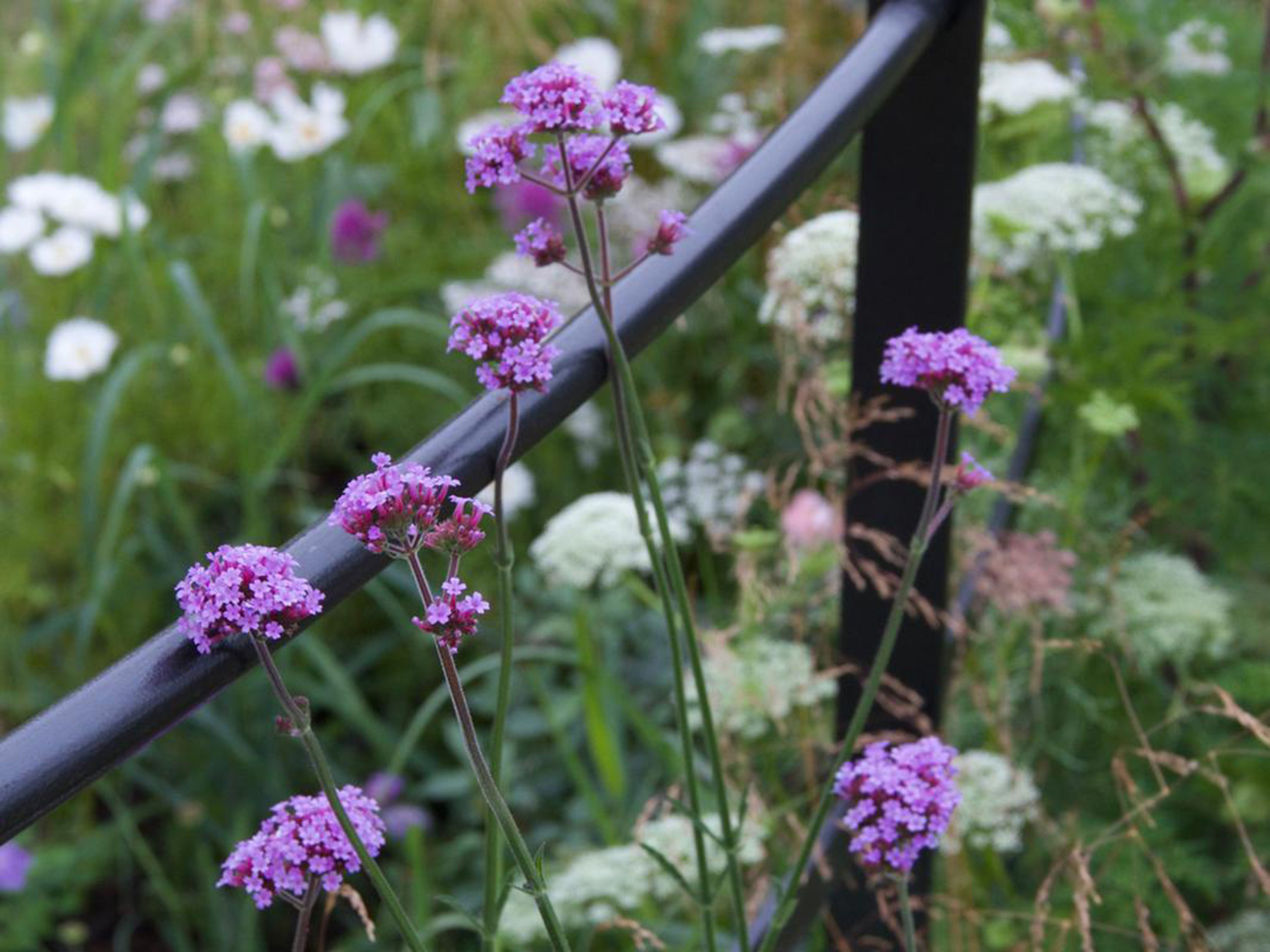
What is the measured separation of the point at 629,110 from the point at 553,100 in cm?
3

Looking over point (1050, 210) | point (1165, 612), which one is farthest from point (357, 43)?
point (1165, 612)

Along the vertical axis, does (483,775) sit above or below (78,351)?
below

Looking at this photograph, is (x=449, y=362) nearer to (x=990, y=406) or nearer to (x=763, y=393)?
(x=763, y=393)

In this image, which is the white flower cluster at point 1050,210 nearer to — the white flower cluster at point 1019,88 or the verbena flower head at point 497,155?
the white flower cluster at point 1019,88

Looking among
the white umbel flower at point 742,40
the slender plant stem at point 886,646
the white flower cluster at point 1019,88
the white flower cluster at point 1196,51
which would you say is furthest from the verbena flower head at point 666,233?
the white umbel flower at point 742,40

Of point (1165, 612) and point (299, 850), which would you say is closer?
point (299, 850)

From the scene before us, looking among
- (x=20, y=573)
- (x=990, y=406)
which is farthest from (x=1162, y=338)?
(x=20, y=573)

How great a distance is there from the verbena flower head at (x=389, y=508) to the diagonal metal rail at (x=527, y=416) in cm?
2

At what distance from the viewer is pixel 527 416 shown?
63 centimetres

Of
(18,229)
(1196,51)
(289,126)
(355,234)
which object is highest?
(289,126)

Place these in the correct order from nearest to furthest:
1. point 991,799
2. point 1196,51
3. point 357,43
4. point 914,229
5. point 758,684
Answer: point 914,229
point 991,799
point 758,684
point 1196,51
point 357,43

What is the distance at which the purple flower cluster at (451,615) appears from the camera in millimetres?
535

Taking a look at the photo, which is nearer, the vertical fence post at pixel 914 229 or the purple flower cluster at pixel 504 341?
the purple flower cluster at pixel 504 341

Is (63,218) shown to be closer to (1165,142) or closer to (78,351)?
(78,351)
